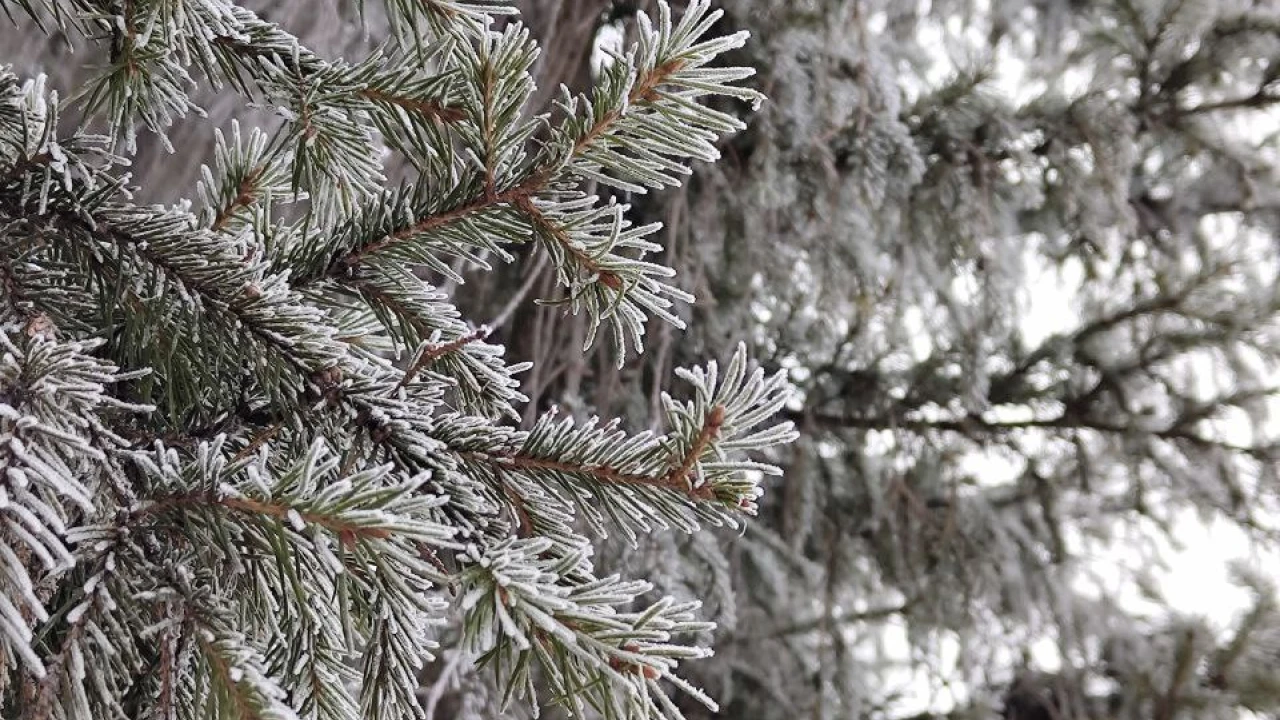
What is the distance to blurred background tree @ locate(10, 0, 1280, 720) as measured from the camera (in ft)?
5.28

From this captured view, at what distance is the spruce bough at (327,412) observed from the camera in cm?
49

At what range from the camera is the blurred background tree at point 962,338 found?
161cm

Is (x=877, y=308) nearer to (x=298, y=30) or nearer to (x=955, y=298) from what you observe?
(x=955, y=298)

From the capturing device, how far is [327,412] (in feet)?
1.94

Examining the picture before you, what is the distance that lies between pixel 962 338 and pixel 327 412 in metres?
1.63

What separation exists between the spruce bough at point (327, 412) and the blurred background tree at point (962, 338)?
706mm

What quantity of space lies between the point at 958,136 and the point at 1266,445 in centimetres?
98

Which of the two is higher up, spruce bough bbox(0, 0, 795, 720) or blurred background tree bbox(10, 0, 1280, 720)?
blurred background tree bbox(10, 0, 1280, 720)

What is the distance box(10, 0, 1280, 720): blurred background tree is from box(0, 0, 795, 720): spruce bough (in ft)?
2.32

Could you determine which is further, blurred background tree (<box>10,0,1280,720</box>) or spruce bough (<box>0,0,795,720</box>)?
blurred background tree (<box>10,0,1280,720</box>)

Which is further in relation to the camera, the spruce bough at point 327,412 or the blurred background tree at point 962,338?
the blurred background tree at point 962,338

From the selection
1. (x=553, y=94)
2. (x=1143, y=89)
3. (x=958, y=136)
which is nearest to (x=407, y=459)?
(x=553, y=94)

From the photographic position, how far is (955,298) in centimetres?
227

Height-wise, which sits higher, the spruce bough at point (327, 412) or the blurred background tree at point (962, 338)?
the blurred background tree at point (962, 338)
